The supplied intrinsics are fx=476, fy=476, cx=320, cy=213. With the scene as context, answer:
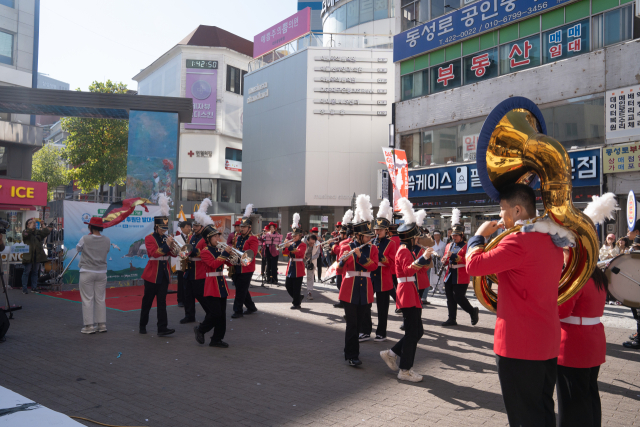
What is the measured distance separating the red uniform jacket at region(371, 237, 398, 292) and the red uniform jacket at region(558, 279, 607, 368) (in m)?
3.97

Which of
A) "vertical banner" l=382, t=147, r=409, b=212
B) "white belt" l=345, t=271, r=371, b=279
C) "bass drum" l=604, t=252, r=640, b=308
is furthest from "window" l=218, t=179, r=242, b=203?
"bass drum" l=604, t=252, r=640, b=308

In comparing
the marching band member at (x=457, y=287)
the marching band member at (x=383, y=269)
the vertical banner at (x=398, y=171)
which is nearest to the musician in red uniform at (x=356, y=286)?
the marching band member at (x=383, y=269)

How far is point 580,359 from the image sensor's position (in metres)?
3.46

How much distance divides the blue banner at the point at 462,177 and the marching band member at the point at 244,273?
1139 centimetres

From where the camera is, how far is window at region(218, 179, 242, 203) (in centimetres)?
4328

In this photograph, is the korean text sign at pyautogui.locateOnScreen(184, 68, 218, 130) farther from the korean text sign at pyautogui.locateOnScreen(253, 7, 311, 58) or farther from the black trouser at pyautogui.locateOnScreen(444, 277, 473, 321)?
the black trouser at pyautogui.locateOnScreen(444, 277, 473, 321)

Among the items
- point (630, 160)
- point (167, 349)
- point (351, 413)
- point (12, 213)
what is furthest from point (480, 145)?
point (12, 213)

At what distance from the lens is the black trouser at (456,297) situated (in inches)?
360

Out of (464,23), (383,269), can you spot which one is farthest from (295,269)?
(464,23)

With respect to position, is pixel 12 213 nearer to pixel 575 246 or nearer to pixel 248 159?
pixel 248 159

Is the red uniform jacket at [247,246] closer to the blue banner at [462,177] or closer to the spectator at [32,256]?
the spectator at [32,256]

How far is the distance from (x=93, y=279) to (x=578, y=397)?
292 inches

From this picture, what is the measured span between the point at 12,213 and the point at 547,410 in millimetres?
28631

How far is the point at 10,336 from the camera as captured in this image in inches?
303
